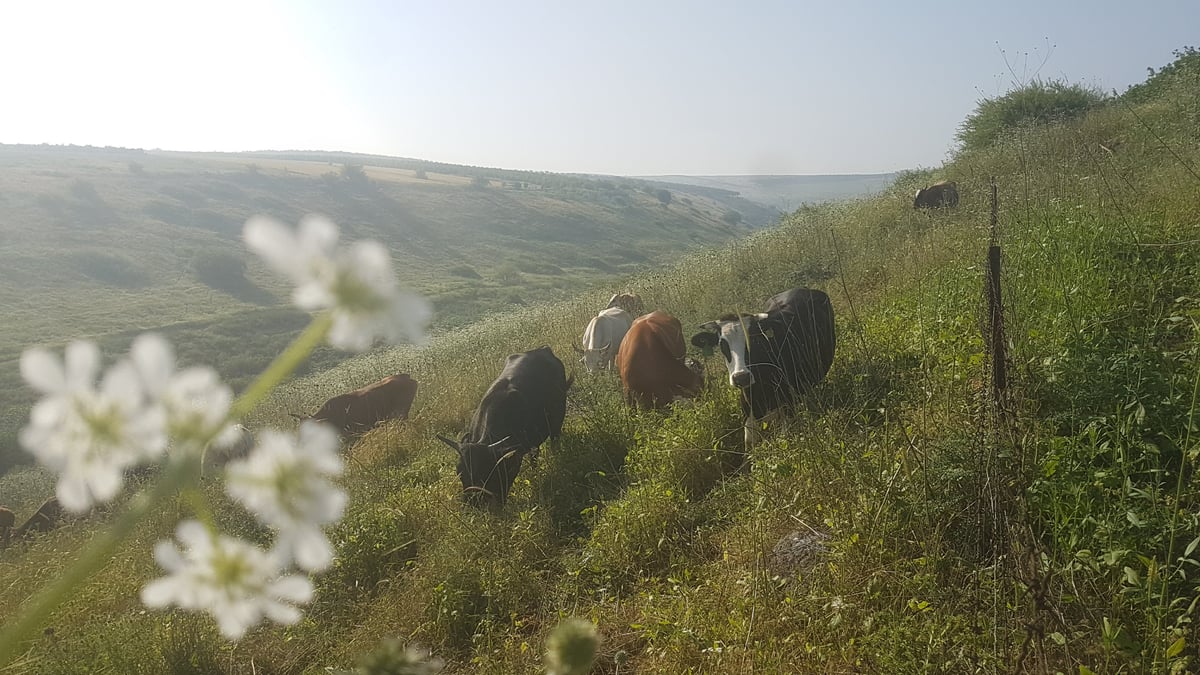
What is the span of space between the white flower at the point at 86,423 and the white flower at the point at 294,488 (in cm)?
6

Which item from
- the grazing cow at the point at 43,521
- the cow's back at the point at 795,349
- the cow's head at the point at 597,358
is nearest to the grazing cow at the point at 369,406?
the cow's head at the point at 597,358

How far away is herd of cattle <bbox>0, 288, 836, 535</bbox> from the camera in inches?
227

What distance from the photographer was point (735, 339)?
19.7 feet

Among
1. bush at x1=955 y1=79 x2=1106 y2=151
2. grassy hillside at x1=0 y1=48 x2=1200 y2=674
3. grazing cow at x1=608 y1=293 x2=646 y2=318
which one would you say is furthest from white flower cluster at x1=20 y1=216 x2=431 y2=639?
bush at x1=955 y1=79 x2=1106 y2=151

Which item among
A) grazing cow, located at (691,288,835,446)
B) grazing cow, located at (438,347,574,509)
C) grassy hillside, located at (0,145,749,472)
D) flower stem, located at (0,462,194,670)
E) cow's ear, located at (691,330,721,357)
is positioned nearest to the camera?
flower stem, located at (0,462,194,670)

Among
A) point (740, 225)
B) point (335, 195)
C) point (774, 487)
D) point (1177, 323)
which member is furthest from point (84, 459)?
point (740, 225)

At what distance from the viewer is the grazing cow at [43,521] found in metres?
8.16

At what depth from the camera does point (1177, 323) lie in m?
4.11

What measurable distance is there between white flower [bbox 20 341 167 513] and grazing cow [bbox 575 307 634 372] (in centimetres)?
888

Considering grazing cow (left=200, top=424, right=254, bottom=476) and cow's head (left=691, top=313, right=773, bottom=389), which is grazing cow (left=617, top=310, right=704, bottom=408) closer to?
cow's head (left=691, top=313, right=773, bottom=389)

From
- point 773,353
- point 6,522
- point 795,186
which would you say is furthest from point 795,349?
point 795,186

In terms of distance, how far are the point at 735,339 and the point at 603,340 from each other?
3620mm

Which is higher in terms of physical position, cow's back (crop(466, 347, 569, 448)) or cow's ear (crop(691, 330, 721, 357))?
cow's ear (crop(691, 330, 721, 357))

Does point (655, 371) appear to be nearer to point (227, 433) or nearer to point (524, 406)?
point (524, 406)
